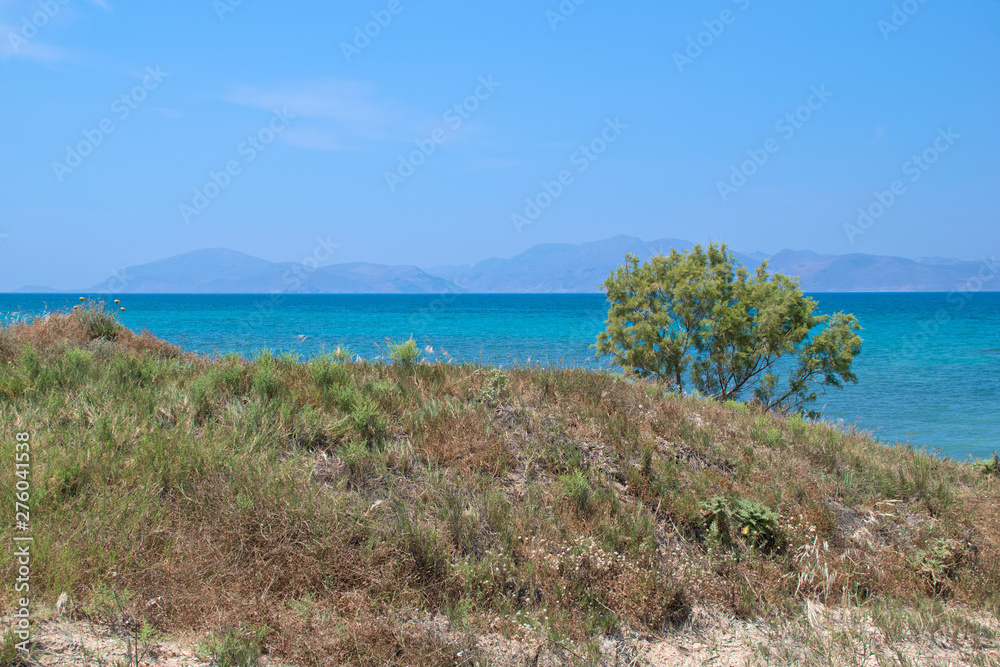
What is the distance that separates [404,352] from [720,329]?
17.0 m

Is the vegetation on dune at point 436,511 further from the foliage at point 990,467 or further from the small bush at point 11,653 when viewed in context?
the foliage at point 990,467

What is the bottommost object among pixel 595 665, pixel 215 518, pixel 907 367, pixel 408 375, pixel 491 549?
pixel 907 367

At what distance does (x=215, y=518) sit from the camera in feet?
16.8

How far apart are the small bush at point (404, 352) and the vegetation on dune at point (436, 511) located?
344 millimetres

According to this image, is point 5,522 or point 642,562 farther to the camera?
point 642,562

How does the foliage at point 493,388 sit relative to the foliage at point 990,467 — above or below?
above

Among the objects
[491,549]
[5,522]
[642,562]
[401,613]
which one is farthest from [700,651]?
[5,522]

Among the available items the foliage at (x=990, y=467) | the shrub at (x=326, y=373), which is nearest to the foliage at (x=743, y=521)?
the shrub at (x=326, y=373)

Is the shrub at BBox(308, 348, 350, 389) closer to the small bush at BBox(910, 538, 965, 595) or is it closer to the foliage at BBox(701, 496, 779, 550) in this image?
the foliage at BBox(701, 496, 779, 550)

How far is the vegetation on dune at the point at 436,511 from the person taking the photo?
14.8ft

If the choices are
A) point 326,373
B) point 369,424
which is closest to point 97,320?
point 326,373

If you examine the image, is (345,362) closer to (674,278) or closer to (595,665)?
(595,665)

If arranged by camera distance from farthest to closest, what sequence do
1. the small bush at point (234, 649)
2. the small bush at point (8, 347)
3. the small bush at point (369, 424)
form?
the small bush at point (8, 347) < the small bush at point (369, 424) < the small bush at point (234, 649)

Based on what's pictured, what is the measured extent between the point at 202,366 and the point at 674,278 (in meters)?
19.1
